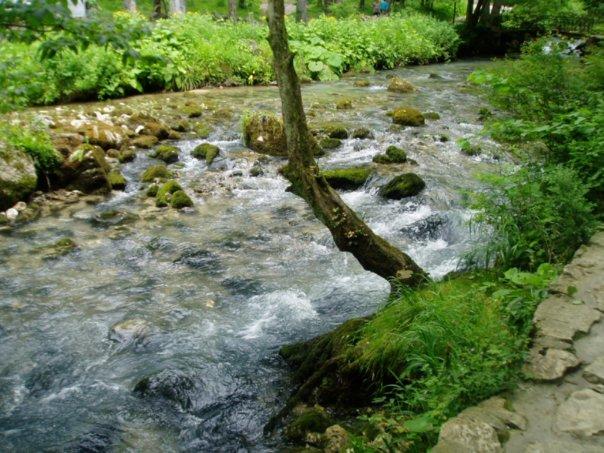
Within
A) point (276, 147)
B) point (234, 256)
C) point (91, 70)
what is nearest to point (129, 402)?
point (234, 256)

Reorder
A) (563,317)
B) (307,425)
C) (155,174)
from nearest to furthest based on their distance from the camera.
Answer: (563,317) → (307,425) → (155,174)

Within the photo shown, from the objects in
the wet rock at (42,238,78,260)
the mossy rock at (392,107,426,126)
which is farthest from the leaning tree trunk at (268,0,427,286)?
the mossy rock at (392,107,426,126)

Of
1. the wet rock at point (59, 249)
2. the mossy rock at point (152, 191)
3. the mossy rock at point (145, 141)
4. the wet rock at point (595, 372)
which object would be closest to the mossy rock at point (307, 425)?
the wet rock at point (595, 372)

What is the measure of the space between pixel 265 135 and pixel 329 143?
4.59 feet

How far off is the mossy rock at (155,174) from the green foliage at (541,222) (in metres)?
6.95

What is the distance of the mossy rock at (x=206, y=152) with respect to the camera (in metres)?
11.2

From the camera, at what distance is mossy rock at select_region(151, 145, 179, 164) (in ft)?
37.0

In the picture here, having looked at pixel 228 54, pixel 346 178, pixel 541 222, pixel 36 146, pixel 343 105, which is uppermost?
pixel 228 54

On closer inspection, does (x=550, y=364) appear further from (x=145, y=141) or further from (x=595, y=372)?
(x=145, y=141)

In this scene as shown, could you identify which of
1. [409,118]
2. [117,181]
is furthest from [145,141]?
[409,118]

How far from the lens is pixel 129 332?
5621mm

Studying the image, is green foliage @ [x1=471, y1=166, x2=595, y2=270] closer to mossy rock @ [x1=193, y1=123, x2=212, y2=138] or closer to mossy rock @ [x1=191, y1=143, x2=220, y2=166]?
Result: mossy rock @ [x1=191, y1=143, x2=220, y2=166]

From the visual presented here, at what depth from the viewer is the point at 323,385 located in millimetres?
4285

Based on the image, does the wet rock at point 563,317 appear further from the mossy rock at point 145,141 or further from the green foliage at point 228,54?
the mossy rock at point 145,141
